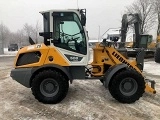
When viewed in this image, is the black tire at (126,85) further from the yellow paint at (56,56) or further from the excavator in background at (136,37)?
the excavator in background at (136,37)

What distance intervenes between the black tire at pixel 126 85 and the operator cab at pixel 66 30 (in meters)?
1.29

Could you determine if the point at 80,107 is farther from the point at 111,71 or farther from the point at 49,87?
the point at 111,71

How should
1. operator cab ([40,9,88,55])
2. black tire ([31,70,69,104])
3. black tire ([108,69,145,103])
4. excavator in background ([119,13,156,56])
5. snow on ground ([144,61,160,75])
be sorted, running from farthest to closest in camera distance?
excavator in background ([119,13,156,56]), snow on ground ([144,61,160,75]), operator cab ([40,9,88,55]), black tire ([108,69,145,103]), black tire ([31,70,69,104])

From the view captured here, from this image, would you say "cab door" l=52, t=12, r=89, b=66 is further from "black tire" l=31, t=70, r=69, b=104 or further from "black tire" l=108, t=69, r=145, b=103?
"black tire" l=108, t=69, r=145, b=103

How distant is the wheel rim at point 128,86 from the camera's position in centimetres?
730

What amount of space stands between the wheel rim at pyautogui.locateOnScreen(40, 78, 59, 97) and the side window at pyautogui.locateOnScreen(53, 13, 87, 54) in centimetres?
103

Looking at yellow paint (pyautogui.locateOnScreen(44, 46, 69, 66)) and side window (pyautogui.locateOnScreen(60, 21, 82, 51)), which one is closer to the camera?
yellow paint (pyautogui.locateOnScreen(44, 46, 69, 66))

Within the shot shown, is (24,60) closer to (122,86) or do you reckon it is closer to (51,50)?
(51,50)

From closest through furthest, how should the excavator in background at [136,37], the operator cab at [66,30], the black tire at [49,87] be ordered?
the black tire at [49,87] → the operator cab at [66,30] → the excavator in background at [136,37]

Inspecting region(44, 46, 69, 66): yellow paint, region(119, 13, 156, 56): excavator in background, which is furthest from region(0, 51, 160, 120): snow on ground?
region(119, 13, 156, 56): excavator in background

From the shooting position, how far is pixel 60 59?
24.1 ft

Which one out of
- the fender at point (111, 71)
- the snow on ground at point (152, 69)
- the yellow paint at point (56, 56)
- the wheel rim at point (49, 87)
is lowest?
the snow on ground at point (152, 69)

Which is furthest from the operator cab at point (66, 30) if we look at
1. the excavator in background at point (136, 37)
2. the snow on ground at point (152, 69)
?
the excavator in background at point (136, 37)

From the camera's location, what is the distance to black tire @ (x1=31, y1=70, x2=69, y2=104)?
712cm
